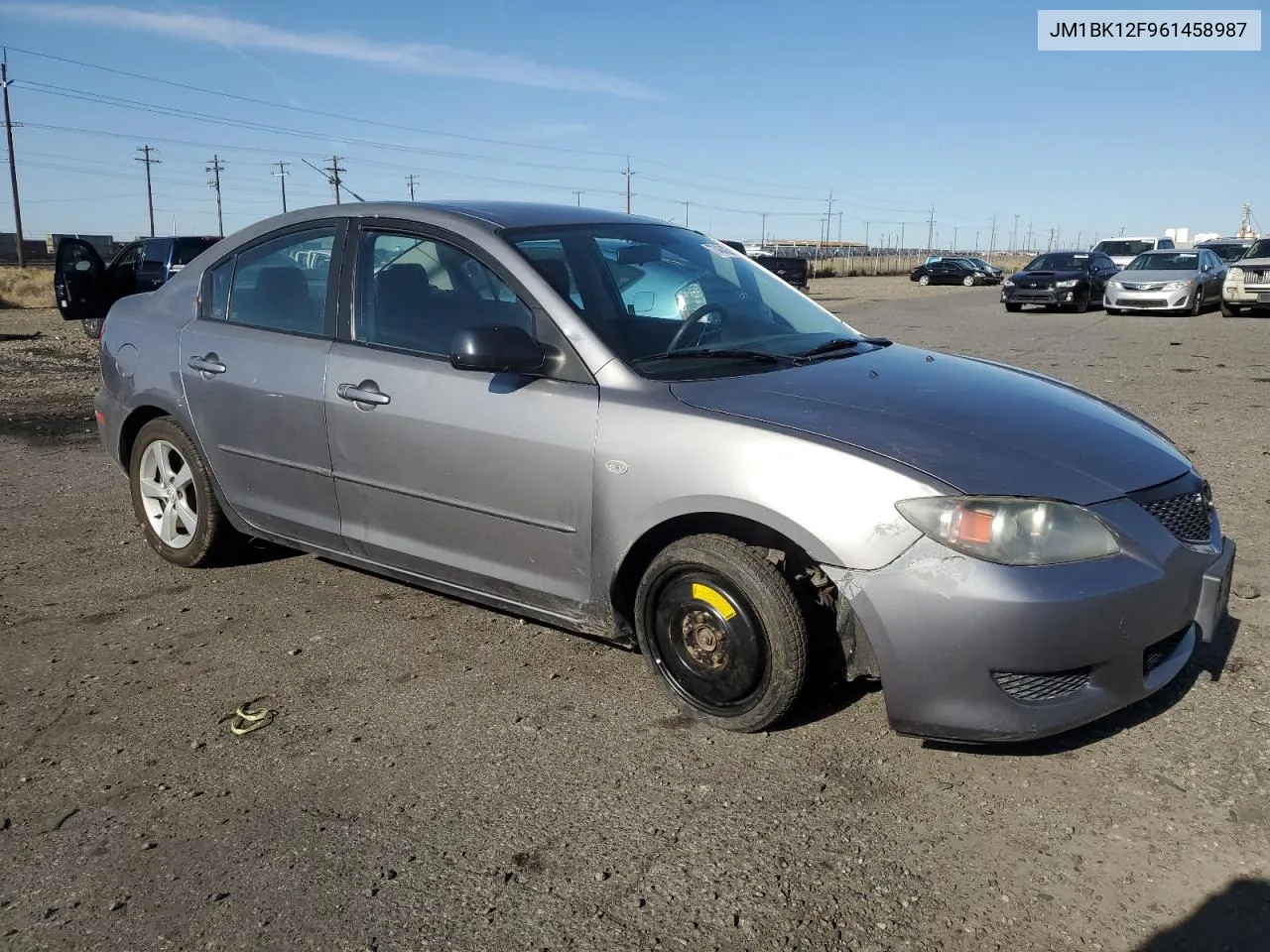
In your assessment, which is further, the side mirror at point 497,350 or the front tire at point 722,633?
the side mirror at point 497,350

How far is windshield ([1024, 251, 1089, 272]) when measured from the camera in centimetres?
2414

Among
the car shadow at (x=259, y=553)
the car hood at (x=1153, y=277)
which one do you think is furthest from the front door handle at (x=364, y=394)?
the car hood at (x=1153, y=277)

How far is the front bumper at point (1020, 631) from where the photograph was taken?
8.74 feet

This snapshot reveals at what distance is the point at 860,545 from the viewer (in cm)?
279

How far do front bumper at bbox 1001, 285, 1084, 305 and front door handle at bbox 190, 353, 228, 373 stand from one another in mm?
22488

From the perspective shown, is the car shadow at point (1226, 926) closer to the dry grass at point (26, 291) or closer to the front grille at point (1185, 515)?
the front grille at point (1185, 515)

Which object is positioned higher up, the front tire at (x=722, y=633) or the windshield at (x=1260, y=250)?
the windshield at (x=1260, y=250)

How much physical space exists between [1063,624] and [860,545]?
56 centimetres

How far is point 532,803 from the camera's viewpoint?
2.84 metres

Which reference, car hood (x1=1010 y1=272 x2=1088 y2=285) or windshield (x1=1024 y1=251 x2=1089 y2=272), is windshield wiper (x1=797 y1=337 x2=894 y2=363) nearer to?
car hood (x1=1010 y1=272 x2=1088 y2=285)

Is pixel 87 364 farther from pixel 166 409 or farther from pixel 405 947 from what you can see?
pixel 405 947

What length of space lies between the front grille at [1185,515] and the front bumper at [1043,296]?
22.1 meters

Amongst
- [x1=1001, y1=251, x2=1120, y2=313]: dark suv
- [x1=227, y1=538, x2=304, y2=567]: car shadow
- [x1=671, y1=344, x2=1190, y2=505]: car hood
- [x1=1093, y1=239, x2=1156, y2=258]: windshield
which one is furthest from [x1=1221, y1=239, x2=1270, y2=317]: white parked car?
[x1=227, y1=538, x2=304, y2=567]: car shadow

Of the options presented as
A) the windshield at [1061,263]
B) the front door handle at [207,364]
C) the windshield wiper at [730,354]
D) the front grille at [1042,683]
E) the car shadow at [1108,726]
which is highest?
Result: the windshield at [1061,263]
